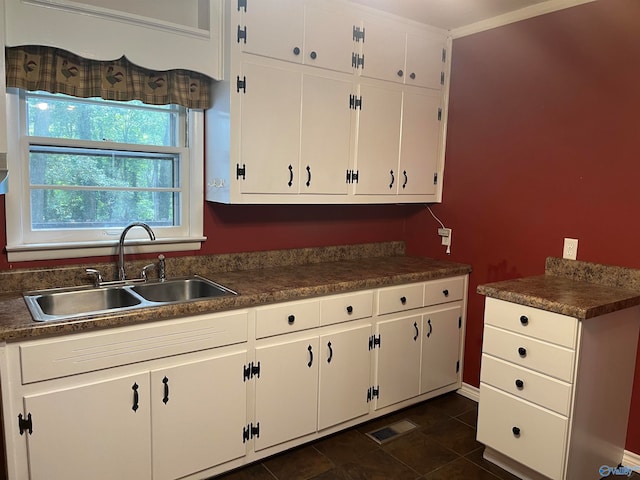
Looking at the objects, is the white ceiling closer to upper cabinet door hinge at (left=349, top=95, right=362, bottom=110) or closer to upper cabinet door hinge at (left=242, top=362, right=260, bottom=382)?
upper cabinet door hinge at (left=349, top=95, right=362, bottom=110)

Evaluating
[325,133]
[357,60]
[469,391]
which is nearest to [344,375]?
[469,391]

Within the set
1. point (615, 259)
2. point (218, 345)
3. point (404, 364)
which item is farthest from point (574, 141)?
point (218, 345)

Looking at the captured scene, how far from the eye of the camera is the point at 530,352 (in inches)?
88.4

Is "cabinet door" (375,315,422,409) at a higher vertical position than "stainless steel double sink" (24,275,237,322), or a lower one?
lower

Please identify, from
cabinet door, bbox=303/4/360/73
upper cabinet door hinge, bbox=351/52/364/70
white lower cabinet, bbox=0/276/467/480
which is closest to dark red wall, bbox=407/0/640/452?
white lower cabinet, bbox=0/276/467/480

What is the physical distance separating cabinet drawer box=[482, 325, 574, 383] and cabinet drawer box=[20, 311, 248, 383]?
1.22 metres

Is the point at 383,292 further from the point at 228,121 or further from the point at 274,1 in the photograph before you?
the point at 274,1

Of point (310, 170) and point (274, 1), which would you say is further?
point (310, 170)

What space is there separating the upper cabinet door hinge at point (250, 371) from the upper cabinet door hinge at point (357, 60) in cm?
175

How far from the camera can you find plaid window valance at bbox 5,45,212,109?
6.82 feet

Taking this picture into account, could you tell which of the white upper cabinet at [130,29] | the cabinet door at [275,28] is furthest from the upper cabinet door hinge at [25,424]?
the cabinet door at [275,28]

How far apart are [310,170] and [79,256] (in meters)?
1.26

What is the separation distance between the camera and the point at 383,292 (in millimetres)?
2734

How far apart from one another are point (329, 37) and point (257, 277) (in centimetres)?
138
